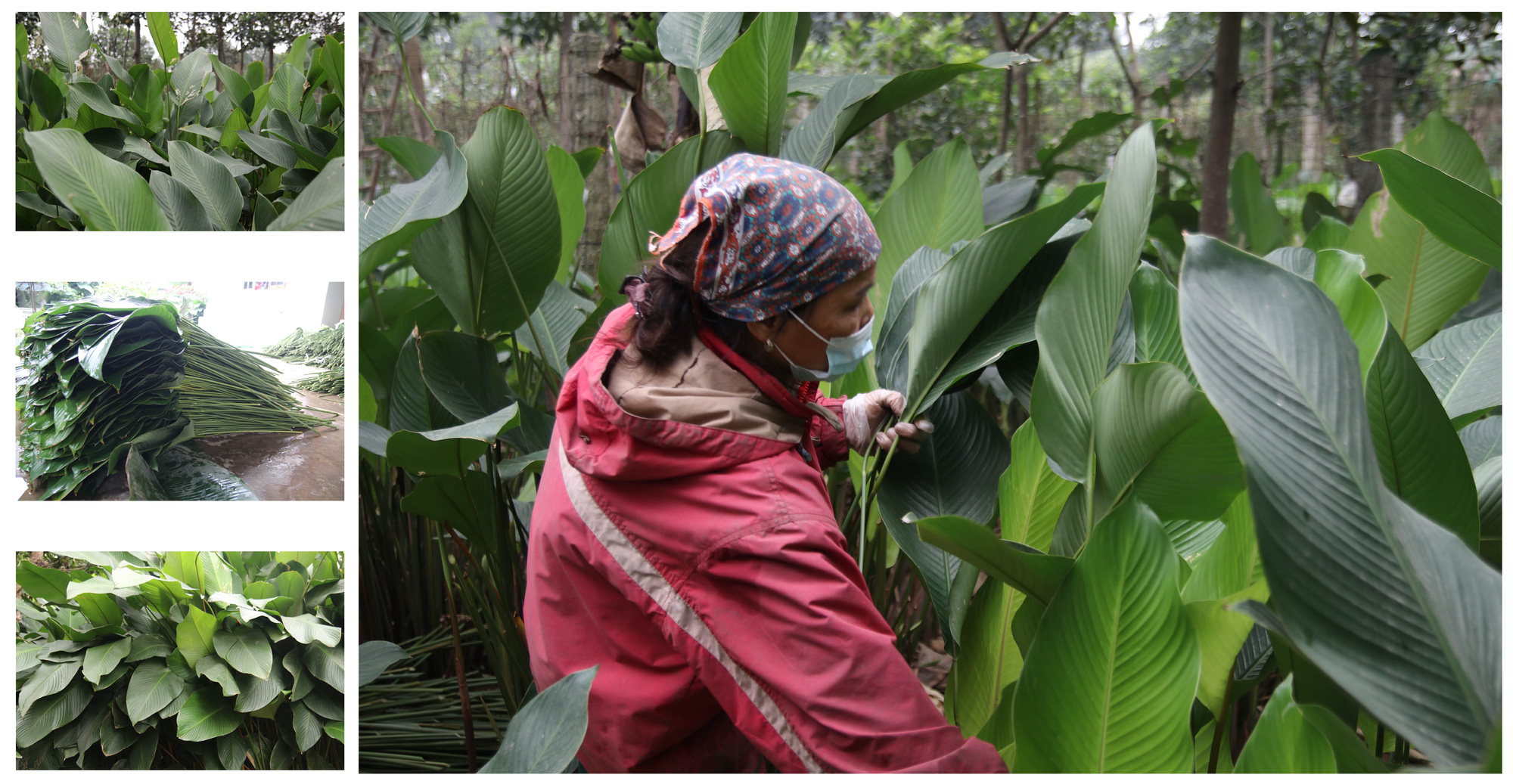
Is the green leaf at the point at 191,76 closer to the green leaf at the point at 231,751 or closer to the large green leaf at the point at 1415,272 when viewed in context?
the green leaf at the point at 231,751

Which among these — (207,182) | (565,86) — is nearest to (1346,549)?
(207,182)

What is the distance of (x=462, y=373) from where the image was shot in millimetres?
991

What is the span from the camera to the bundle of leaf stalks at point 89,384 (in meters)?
0.56

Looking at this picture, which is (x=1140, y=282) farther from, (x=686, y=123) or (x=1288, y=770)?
(x=686, y=123)

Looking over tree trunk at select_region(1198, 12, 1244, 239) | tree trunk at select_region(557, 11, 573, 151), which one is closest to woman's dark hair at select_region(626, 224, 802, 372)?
tree trunk at select_region(1198, 12, 1244, 239)

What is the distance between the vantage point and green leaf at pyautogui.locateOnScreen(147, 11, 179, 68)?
0.65 metres

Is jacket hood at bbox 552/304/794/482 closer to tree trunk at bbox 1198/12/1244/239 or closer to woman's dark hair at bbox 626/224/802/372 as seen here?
woman's dark hair at bbox 626/224/802/372

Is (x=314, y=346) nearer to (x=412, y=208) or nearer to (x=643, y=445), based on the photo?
(x=643, y=445)

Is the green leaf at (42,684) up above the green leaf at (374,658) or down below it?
above

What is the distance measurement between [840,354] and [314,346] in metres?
0.39

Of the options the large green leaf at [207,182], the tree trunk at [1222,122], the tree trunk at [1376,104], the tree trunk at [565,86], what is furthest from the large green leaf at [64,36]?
the tree trunk at [1376,104]

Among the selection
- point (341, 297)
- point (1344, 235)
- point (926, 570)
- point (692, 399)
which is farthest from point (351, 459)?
point (1344, 235)

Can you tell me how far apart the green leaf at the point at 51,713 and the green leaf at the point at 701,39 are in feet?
2.74

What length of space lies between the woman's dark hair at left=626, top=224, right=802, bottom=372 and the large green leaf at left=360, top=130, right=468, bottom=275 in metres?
0.24
